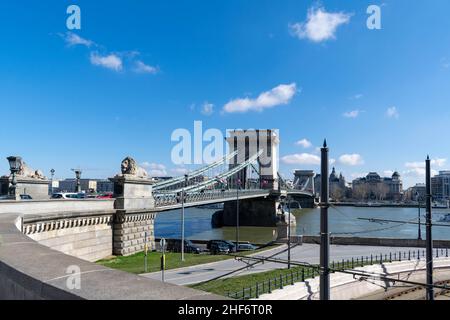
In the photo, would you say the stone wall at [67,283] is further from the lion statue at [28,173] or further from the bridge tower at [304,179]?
the bridge tower at [304,179]

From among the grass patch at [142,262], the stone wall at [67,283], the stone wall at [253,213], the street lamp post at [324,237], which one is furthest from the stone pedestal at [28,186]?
the stone wall at [253,213]

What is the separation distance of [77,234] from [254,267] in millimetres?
7859

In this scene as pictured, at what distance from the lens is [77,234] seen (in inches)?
699

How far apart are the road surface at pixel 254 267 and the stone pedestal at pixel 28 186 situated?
8.57m

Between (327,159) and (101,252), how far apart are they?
1674 centimetres

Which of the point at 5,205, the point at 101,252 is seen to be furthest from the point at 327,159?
the point at 101,252

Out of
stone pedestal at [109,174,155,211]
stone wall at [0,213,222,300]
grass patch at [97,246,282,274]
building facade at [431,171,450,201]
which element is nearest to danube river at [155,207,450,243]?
grass patch at [97,246,282,274]

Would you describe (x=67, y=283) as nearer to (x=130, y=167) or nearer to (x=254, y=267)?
(x=254, y=267)

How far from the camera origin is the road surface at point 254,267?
15211mm

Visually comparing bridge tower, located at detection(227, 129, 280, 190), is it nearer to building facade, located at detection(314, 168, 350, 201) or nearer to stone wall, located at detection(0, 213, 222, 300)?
building facade, located at detection(314, 168, 350, 201)

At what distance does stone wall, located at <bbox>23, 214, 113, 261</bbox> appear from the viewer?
14.5 meters

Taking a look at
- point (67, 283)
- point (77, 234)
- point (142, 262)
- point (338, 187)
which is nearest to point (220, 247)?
point (142, 262)
